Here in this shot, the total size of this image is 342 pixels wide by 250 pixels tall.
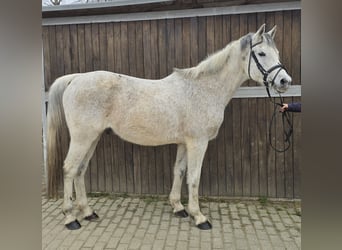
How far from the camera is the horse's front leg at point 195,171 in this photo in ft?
7.97

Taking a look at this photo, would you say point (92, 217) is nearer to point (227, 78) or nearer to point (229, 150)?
point (229, 150)

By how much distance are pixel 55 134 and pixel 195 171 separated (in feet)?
4.33

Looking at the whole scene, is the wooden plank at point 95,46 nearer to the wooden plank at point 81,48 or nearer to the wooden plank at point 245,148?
→ the wooden plank at point 81,48

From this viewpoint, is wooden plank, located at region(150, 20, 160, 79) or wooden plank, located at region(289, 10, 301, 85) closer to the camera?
wooden plank, located at region(289, 10, 301, 85)

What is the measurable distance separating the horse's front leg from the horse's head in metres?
0.74

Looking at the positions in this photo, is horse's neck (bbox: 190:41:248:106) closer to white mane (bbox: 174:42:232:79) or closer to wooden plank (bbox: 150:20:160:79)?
white mane (bbox: 174:42:232:79)

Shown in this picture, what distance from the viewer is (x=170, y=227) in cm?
244

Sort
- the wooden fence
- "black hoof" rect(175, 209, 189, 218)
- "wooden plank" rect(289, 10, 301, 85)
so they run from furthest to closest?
the wooden fence
"wooden plank" rect(289, 10, 301, 85)
"black hoof" rect(175, 209, 189, 218)

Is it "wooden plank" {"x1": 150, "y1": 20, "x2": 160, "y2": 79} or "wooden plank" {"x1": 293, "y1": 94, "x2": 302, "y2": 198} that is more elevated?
"wooden plank" {"x1": 150, "y1": 20, "x2": 160, "y2": 79}

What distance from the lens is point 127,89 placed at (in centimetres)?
245

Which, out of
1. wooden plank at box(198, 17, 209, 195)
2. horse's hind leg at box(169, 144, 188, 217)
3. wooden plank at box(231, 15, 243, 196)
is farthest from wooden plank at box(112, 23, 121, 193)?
wooden plank at box(231, 15, 243, 196)

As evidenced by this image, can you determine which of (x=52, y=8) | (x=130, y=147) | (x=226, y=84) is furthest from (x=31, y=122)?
(x=52, y=8)

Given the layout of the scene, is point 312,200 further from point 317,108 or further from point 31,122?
point 31,122

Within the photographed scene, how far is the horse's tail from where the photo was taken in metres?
2.50
